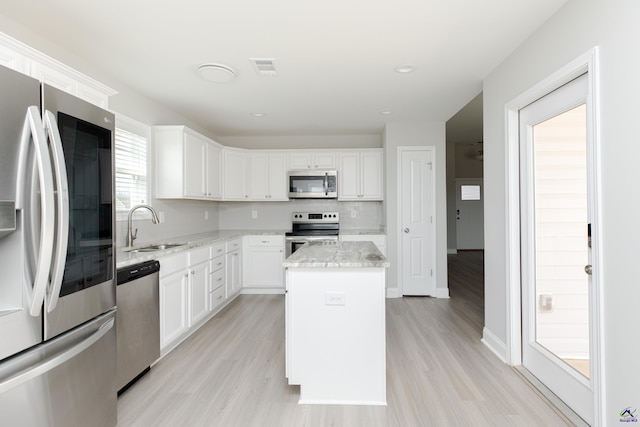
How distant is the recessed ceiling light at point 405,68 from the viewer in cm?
264

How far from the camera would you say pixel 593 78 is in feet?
5.33

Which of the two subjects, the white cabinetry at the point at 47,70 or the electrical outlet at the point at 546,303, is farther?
the electrical outlet at the point at 546,303

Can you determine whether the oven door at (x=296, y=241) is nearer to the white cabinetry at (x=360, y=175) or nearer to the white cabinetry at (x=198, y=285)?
the white cabinetry at (x=360, y=175)

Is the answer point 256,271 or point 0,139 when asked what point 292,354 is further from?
point 256,271

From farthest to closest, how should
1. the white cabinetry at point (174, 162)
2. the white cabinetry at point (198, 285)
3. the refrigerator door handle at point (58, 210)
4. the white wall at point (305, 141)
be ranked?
the white wall at point (305, 141), the white cabinetry at point (174, 162), the white cabinetry at point (198, 285), the refrigerator door handle at point (58, 210)

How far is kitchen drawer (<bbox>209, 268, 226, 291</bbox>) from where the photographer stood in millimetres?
3467

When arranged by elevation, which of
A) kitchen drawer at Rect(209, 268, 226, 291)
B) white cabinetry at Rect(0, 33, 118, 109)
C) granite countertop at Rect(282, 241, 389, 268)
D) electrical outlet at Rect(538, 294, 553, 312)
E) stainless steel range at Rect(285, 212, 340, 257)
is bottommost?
kitchen drawer at Rect(209, 268, 226, 291)

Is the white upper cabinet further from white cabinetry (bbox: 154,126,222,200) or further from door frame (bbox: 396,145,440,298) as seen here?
door frame (bbox: 396,145,440,298)

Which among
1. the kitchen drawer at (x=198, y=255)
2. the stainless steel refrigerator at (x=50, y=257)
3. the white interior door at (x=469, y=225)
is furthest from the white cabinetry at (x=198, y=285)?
the white interior door at (x=469, y=225)

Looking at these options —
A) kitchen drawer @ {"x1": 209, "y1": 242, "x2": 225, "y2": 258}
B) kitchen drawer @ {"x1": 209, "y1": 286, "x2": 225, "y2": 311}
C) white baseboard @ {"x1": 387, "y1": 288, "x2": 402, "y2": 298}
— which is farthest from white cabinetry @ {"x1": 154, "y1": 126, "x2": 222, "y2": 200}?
white baseboard @ {"x1": 387, "y1": 288, "x2": 402, "y2": 298}

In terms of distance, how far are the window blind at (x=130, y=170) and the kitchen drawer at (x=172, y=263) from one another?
0.71 metres

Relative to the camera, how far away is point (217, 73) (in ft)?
8.89

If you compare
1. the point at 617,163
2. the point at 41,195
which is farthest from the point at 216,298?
the point at 617,163

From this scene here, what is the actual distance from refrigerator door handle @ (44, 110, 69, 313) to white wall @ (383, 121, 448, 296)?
12.2ft
